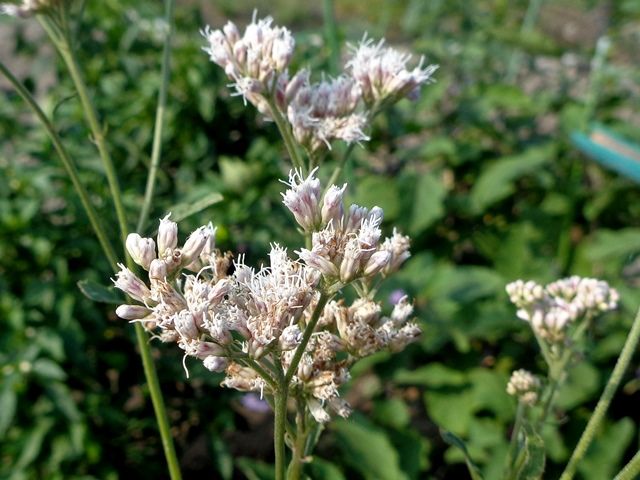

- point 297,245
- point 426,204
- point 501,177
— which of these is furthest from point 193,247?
point 501,177

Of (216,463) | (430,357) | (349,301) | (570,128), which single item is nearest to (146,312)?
(349,301)

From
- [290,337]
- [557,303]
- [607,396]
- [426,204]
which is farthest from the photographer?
[426,204]

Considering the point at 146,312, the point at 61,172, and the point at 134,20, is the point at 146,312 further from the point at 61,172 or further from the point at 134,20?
the point at 134,20

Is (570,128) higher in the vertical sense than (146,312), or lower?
lower

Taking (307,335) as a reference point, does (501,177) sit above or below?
below

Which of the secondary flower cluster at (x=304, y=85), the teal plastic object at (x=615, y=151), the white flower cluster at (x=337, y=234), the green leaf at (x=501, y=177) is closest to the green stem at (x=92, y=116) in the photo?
the secondary flower cluster at (x=304, y=85)

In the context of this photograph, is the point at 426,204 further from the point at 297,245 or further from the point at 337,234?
the point at 337,234

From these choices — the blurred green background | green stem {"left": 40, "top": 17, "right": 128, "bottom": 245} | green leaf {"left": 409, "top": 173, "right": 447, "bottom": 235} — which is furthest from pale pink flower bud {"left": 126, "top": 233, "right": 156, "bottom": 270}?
green leaf {"left": 409, "top": 173, "right": 447, "bottom": 235}
